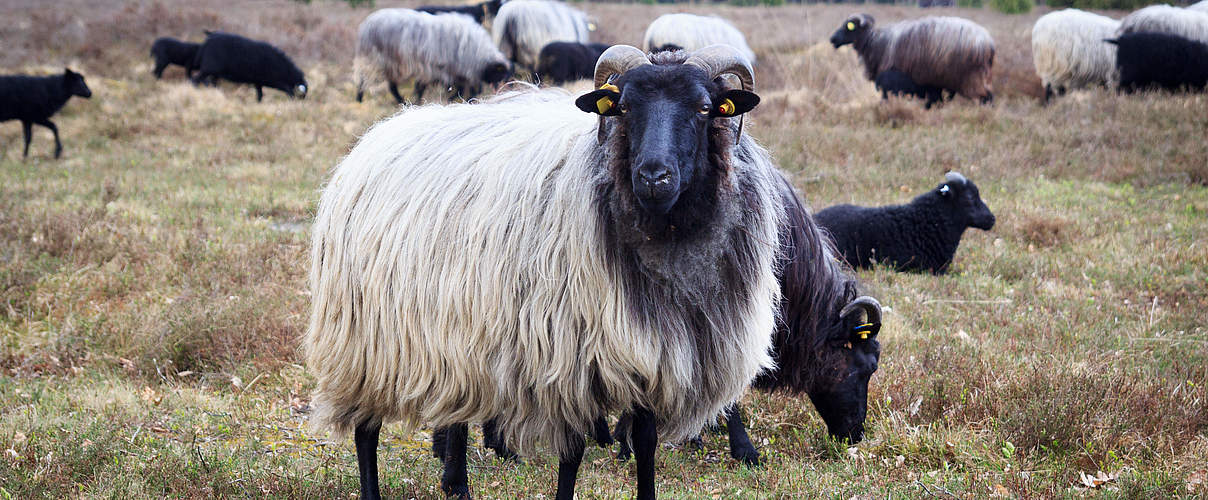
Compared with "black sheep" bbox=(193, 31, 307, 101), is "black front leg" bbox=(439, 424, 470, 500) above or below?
above

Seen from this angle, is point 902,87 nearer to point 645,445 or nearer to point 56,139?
point 645,445

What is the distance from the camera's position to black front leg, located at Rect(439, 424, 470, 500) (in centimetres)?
427

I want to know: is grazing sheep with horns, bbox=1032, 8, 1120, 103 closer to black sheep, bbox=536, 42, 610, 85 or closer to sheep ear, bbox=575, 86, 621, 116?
black sheep, bbox=536, 42, 610, 85

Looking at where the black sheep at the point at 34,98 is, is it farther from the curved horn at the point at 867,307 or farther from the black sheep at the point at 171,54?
the curved horn at the point at 867,307

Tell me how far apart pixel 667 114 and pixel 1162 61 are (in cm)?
1452

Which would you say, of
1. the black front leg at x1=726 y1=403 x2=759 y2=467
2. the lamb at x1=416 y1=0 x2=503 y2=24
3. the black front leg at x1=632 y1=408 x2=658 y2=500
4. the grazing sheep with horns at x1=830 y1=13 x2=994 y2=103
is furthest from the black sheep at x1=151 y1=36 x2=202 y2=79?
the black front leg at x1=632 y1=408 x2=658 y2=500

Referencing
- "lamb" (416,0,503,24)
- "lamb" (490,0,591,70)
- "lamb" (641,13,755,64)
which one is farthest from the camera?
"lamb" (416,0,503,24)

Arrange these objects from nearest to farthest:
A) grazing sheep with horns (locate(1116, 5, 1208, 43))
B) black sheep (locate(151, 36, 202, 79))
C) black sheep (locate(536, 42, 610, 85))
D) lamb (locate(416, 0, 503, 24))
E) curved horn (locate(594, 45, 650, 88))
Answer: curved horn (locate(594, 45, 650, 88)) < grazing sheep with horns (locate(1116, 5, 1208, 43)) < black sheep (locate(536, 42, 610, 85)) < black sheep (locate(151, 36, 202, 79)) < lamb (locate(416, 0, 503, 24))

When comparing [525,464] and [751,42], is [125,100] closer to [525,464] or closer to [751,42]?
[525,464]

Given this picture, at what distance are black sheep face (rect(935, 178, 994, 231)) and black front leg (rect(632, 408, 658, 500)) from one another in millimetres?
5790

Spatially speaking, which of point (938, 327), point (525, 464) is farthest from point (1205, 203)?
point (525, 464)

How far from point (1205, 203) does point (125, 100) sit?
17142 mm

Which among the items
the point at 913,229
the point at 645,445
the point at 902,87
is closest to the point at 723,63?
the point at 645,445

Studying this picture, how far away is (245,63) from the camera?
17.1m
